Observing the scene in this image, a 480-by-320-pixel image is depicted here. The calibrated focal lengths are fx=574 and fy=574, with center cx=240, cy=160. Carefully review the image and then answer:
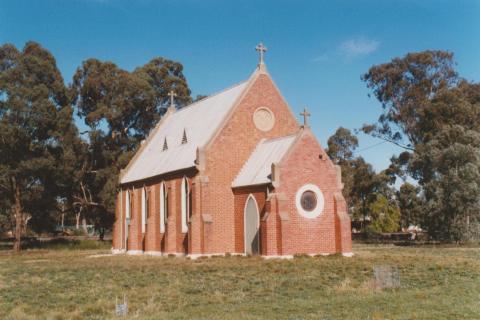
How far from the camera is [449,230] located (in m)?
46.6

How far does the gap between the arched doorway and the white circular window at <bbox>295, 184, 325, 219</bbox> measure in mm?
2815

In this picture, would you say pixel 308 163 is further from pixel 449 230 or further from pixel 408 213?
pixel 408 213

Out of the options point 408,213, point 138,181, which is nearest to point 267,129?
point 138,181

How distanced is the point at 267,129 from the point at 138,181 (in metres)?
12.8

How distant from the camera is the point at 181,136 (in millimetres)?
42562

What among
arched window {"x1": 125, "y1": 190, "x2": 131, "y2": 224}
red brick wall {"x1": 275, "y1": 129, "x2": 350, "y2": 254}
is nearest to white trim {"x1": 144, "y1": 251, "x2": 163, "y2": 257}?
arched window {"x1": 125, "y1": 190, "x2": 131, "y2": 224}

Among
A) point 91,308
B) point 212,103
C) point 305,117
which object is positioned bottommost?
point 91,308

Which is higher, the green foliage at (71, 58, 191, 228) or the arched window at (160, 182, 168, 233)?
the green foliage at (71, 58, 191, 228)

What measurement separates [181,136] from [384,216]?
2768 cm

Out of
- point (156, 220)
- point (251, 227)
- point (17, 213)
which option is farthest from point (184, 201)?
point (17, 213)

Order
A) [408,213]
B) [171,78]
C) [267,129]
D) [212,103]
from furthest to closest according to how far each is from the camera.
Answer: [171,78] < [408,213] < [212,103] < [267,129]

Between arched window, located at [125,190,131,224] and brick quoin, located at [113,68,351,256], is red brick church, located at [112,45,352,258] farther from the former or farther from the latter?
arched window, located at [125,190,131,224]

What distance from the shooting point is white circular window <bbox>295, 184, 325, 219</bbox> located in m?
32.6

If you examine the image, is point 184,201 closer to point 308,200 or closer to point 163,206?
point 163,206
